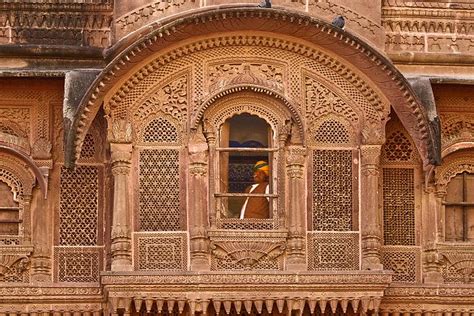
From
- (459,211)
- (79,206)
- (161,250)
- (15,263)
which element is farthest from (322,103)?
(15,263)

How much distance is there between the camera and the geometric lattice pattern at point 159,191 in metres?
21.5

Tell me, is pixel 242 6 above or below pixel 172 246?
above

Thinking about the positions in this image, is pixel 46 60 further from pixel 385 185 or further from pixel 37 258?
pixel 385 185

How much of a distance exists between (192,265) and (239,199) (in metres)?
0.78

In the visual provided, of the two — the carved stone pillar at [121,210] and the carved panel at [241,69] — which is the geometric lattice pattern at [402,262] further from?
the carved stone pillar at [121,210]

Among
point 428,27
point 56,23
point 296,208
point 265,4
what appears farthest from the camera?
point 428,27

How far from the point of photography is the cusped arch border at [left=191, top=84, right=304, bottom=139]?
21.5 meters

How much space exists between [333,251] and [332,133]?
1041mm

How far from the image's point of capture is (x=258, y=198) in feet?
71.1

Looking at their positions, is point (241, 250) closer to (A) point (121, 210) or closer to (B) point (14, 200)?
(A) point (121, 210)

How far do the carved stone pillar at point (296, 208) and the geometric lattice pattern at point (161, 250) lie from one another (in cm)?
92

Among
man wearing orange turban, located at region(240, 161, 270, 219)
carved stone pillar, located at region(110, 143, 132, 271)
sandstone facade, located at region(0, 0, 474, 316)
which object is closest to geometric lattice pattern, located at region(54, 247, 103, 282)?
sandstone facade, located at region(0, 0, 474, 316)

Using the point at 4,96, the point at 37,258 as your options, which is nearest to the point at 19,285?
the point at 37,258

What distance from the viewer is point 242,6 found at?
836 inches
